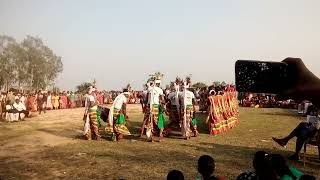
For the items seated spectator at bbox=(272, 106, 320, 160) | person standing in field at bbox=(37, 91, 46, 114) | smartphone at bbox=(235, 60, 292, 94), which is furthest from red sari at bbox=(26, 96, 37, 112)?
smartphone at bbox=(235, 60, 292, 94)

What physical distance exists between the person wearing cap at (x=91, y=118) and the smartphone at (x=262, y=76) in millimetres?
13358

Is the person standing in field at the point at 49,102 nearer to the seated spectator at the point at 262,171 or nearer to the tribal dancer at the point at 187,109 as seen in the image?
the tribal dancer at the point at 187,109

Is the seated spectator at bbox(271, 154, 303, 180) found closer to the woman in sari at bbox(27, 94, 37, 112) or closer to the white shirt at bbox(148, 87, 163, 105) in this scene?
the white shirt at bbox(148, 87, 163, 105)

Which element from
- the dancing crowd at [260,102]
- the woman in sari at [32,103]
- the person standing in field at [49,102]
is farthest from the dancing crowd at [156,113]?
the person standing in field at [49,102]

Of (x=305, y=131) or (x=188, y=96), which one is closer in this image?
(x=305, y=131)

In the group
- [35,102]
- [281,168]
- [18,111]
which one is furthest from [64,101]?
[281,168]

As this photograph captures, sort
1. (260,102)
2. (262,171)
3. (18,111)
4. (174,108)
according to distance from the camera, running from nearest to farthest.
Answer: (262,171), (174,108), (18,111), (260,102)

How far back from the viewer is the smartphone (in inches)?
68.2

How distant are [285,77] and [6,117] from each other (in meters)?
25.2

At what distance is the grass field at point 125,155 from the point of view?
30.3ft

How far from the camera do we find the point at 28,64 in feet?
249

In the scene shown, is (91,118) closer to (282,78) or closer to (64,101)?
(282,78)

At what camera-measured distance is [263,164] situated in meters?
4.79

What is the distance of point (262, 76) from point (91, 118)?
13.6 m
